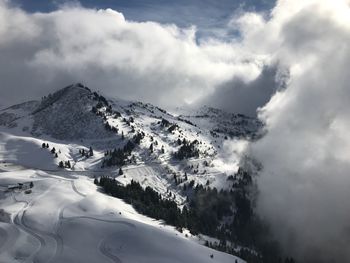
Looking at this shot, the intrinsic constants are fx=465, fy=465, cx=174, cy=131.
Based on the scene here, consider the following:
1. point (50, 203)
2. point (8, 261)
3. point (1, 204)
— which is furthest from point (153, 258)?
point (1, 204)

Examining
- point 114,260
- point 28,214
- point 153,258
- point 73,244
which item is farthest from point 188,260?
point 28,214

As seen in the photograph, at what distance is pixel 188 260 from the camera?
138 metres

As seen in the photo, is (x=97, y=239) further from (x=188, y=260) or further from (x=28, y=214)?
(x=28, y=214)

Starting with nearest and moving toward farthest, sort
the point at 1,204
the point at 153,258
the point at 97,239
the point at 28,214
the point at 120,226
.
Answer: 1. the point at 153,258
2. the point at 97,239
3. the point at 120,226
4. the point at 28,214
5. the point at 1,204

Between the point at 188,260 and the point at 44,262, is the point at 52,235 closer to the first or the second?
the point at 44,262

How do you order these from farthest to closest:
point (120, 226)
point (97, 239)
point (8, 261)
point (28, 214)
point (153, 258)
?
1. point (28, 214)
2. point (120, 226)
3. point (97, 239)
4. point (153, 258)
5. point (8, 261)

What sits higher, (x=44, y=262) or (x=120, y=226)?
(x=120, y=226)

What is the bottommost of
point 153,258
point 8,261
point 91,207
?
point 8,261

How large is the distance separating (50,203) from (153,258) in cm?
7624

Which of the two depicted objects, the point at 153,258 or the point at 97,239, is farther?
the point at 97,239

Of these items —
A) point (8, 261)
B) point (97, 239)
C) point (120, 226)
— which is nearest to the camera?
point (8, 261)

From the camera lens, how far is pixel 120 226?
15862 centimetres

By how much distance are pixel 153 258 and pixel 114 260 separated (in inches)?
460

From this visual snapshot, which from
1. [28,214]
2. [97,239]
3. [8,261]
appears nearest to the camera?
[8,261]
